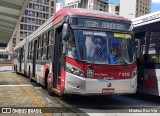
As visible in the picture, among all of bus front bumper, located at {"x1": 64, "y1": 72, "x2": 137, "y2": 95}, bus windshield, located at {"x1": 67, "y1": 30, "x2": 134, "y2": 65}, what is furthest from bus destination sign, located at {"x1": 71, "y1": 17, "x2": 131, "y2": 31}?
bus front bumper, located at {"x1": 64, "y1": 72, "x2": 137, "y2": 95}

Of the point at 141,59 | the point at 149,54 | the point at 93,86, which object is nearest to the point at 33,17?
the point at 141,59

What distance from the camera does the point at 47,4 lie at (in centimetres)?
12888

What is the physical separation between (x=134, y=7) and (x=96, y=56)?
138 m

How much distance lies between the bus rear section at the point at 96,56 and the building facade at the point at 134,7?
405ft

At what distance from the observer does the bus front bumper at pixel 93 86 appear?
30.2 ft

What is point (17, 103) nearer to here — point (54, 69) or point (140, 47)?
point (54, 69)

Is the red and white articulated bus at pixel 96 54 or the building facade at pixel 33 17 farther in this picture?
the building facade at pixel 33 17

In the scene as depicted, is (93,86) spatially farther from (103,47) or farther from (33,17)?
(33,17)

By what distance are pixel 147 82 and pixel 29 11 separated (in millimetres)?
115337

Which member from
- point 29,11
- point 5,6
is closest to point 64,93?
point 5,6

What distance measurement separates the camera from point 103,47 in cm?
963

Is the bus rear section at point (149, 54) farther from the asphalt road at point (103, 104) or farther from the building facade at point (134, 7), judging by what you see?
the building facade at point (134, 7)

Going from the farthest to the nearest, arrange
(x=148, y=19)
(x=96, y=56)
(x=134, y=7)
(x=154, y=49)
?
(x=134, y=7)
(x=148, y=19)
(x=154, y=49)
(x=96, y=56)

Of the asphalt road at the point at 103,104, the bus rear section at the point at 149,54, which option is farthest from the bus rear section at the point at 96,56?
the bus rear section at the point at 149,54
